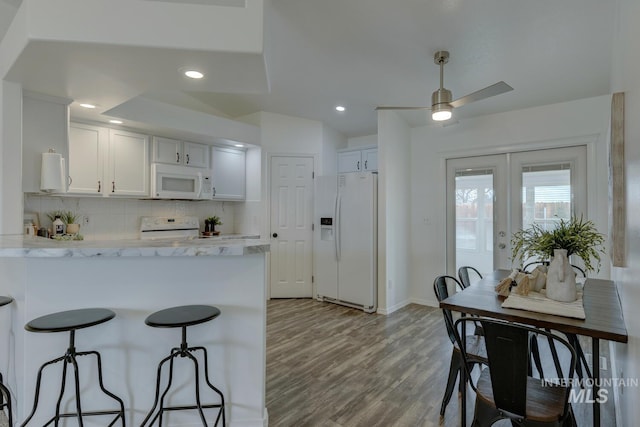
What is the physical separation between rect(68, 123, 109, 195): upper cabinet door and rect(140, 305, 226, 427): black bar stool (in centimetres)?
255

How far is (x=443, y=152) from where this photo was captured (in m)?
4.45

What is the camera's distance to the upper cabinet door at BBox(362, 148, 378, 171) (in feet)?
15.8

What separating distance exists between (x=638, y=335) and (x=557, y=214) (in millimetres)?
2953

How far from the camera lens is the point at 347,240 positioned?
447 centimetres

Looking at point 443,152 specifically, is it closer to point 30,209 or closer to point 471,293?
point 471,293

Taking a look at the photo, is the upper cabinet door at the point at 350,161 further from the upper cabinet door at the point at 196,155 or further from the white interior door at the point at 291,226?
the upper cabinet door at the point at 196,155

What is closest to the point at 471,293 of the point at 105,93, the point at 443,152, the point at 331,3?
the point at 331,3

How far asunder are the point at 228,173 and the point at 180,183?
76 centimetres

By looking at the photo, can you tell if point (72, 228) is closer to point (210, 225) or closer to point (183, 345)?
point (210, 225)

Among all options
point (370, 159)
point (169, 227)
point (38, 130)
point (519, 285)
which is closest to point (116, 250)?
point (38, 130)

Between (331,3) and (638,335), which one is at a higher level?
(331,3)

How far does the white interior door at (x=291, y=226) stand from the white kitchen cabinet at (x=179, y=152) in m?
0.99

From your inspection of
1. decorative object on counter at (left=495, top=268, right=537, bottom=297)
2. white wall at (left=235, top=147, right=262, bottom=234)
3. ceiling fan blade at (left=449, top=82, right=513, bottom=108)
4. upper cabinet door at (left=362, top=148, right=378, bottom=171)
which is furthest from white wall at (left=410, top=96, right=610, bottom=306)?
white wall at (left=235, top=147, right=262, bottom=234)

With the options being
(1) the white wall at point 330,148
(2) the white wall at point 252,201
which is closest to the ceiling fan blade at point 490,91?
(1) the white wall at point 330,148
